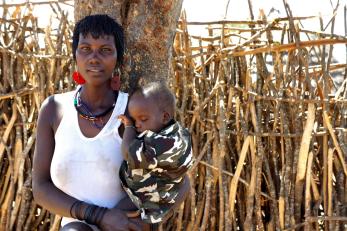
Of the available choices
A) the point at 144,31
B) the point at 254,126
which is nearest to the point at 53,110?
the point at 144,31

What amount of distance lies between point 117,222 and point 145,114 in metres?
0.45

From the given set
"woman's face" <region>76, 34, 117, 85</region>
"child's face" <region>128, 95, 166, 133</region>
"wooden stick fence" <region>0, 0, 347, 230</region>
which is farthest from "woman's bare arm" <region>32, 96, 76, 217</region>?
"wooden stick fence" <region>0, 0, 347, 230</region>

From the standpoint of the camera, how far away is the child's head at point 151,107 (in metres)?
2.92

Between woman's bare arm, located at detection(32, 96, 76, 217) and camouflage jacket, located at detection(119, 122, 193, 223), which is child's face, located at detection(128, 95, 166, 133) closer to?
camouflage jacket, located at detection(119, 122, 193, 223)

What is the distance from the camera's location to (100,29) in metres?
2.99

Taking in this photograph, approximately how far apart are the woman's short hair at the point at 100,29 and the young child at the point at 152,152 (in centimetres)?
23

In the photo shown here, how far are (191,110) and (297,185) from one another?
863mm

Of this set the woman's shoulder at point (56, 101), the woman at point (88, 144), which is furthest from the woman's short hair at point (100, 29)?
the woman's shoulder at point (56, 101)

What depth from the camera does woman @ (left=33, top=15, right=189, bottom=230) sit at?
2.93 m

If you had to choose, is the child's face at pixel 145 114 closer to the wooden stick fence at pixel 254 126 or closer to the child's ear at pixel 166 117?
the child's ear at pixel 166 117

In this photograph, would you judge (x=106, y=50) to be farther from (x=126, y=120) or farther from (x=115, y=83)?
(x=126, y=120)

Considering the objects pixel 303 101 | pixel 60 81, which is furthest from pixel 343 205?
pixel 60 81

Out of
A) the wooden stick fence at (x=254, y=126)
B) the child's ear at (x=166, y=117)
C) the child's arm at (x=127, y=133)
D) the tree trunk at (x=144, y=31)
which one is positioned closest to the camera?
the child's arm at (x=127, y=133)

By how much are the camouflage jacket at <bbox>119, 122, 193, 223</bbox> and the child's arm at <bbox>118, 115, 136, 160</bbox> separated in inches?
0.8
